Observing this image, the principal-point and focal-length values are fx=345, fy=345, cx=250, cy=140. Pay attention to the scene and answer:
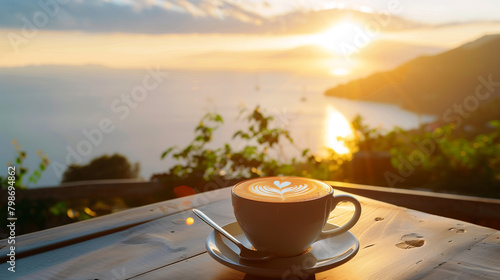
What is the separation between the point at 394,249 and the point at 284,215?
32 centimetres

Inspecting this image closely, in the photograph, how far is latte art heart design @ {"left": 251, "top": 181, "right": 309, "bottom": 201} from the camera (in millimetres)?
754

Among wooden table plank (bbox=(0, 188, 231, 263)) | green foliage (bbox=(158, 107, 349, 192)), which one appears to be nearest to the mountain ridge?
green foliage (bbox=(158, 107, 349, 192))

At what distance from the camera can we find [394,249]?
821 millimetres

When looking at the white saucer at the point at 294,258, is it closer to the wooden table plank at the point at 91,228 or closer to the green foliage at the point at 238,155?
the wooden table plank at the point at 91,228

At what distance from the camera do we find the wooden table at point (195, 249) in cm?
72

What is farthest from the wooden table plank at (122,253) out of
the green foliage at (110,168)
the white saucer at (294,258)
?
the green foliage at (110,168)

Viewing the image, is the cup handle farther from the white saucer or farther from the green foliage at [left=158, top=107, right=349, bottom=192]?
the green foliage at [left=158, top=107, right=349, bottom=192]

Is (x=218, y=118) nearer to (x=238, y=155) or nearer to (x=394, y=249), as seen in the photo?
(x=238, y=155)

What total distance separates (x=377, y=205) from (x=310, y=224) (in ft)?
1.72

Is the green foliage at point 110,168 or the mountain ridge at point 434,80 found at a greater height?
the mountain ridge at point 434,80

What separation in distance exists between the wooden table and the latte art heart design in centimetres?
17

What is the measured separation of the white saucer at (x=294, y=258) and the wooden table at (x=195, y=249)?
33mm

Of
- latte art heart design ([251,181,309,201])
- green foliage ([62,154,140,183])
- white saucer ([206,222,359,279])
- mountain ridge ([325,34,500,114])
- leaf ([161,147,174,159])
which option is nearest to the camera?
white saucer ([206,222,359,279])

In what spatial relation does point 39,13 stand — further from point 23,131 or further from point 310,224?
point 310,224
